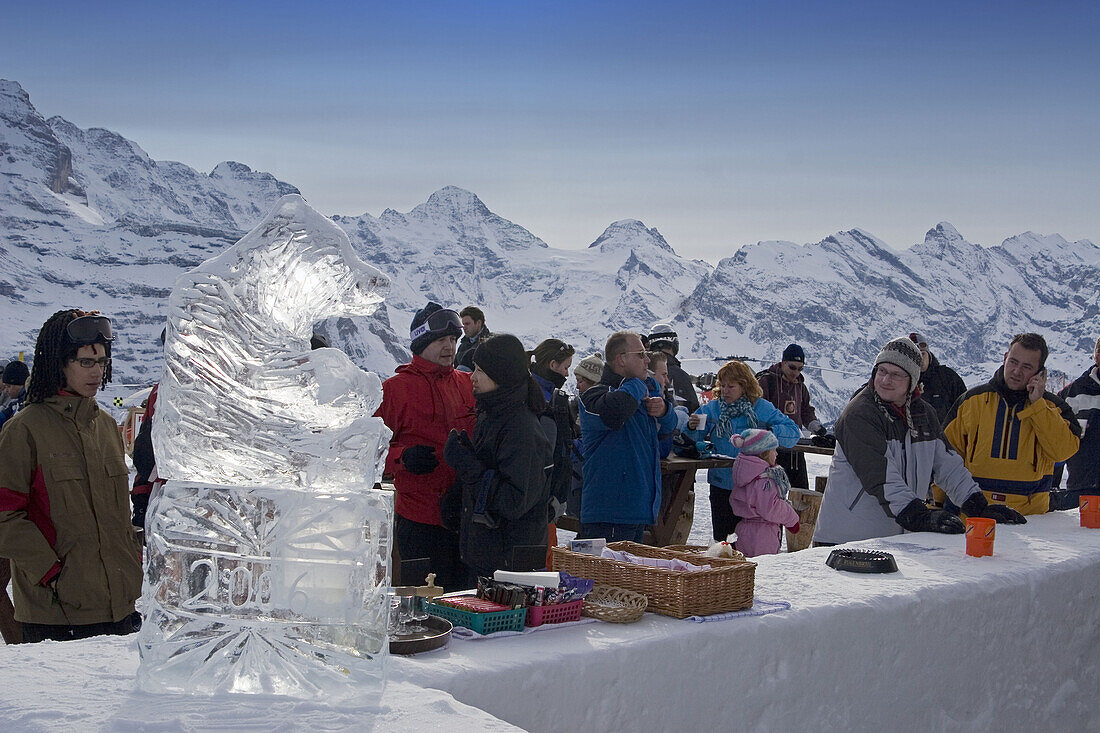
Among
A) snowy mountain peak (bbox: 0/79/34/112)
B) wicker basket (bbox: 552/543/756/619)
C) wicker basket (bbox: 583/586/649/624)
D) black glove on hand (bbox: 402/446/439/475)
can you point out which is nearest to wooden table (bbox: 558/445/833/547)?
black glove on hand (bbox: 402/446/439/475)

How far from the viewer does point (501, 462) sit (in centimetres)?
338

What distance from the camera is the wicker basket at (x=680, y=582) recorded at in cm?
264

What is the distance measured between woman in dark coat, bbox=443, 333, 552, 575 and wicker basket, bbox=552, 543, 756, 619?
50cm

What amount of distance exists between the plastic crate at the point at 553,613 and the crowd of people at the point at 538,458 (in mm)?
290

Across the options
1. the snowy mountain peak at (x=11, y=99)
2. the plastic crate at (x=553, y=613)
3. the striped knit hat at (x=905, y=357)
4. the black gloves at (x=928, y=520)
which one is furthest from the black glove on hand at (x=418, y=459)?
the snowy mountain peak at (x=11, y=99)

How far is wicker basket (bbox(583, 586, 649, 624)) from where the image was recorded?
258 cm

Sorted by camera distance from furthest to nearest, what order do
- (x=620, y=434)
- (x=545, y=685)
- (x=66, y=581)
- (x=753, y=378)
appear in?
1. (x=753, y=378)
2. (x=620, y=434)
3. (x=66, y=581)
4. (x=545, y=685)

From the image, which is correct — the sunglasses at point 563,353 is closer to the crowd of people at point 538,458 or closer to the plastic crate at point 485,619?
the crowd of people at point 538,458

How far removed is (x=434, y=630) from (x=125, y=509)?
53.7 inches

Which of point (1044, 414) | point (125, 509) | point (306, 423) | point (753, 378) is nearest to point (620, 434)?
point (753, 378)

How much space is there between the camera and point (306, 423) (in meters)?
2.01

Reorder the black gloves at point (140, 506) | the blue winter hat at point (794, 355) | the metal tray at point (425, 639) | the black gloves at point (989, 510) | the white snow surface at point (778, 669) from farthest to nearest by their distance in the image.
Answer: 1. the blue winter hat at point (794, 355)
2. the black gloves at point (140, 506)
3. the black gloves at point (989, 510)
4. the metal tray at point (425, 639)
5. the white snow surface at point (778, 669)

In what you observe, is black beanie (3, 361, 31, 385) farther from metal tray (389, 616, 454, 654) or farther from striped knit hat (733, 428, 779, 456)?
metal tray (389, 616, 454, 654)

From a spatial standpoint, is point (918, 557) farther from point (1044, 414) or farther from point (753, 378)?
point (753, 378)
